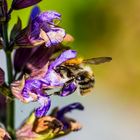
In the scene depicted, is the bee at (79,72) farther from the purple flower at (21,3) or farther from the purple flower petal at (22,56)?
the purple flower at (21,3)

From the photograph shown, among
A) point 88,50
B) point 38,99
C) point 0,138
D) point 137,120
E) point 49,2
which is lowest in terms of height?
point 137,120

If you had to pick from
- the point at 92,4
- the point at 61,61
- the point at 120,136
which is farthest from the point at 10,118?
the point at 92,4

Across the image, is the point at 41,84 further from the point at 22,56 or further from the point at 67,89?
the point at 22,56

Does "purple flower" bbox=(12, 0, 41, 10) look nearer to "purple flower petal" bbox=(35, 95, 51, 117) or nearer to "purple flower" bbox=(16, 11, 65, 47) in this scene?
"purple flower" bbox=(16, 11, 65, 47)

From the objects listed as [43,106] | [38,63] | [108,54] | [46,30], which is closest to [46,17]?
[46,30]

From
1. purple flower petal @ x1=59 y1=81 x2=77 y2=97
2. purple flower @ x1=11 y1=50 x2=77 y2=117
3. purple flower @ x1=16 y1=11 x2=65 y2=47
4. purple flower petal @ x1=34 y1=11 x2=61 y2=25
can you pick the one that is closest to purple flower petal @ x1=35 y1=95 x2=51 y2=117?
purple flower @ x1=11 y1=50 x2=77 y2=117

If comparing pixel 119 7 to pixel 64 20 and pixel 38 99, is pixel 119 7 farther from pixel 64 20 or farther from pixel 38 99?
pixel 38 99
